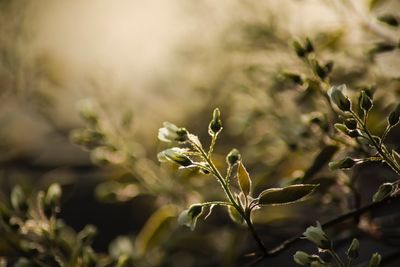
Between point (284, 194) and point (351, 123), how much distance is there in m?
0.14

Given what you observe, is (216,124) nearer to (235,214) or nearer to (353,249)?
(235,214)

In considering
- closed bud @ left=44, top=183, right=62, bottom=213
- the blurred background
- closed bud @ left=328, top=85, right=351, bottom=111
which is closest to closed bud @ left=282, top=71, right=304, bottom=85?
the blurred background

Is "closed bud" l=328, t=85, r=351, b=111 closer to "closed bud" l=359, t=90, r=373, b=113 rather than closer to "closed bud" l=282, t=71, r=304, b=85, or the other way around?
"closed bud" l=359, t=90, r=373, b=113

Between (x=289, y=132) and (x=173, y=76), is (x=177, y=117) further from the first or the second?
(x=289, y=132)

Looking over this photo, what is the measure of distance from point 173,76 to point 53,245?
1.38m

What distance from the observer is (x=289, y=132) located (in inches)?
46.1

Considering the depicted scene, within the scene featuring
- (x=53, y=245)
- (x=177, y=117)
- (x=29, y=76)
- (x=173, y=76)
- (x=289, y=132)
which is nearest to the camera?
(x=53, y=245)

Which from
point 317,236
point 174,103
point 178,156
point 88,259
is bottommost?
point 174,103

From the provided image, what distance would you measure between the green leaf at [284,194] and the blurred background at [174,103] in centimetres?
15

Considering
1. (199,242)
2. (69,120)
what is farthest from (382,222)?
(69,120)

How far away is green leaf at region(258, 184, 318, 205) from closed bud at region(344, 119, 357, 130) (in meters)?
0.11

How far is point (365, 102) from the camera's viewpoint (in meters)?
0.77

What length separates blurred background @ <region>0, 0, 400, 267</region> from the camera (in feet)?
4.02

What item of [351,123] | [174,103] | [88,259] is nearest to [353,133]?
[351,123]
